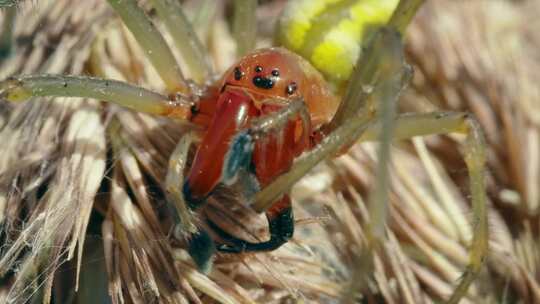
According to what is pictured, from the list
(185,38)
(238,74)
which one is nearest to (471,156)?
(238,74)

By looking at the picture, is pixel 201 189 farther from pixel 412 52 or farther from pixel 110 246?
pixel 412 52

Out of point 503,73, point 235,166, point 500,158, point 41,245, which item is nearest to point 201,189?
point 235,166

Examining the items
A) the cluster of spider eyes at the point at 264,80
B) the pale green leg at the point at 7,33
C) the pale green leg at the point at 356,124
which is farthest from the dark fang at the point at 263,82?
the pale green leg at the point at 7,33

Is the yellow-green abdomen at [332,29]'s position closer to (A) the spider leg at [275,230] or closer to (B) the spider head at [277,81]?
(B) the spider head at [277,81]

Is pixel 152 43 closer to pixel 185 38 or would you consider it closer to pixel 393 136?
pixel 185 38

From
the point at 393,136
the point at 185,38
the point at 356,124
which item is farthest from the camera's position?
the point at 185,38

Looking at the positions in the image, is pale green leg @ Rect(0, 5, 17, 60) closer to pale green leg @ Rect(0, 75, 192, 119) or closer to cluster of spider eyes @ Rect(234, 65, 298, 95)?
pale green leg @ Rect(0, 75, 192, 119)

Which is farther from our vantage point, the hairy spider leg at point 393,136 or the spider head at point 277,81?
the spider head at point 277,81
